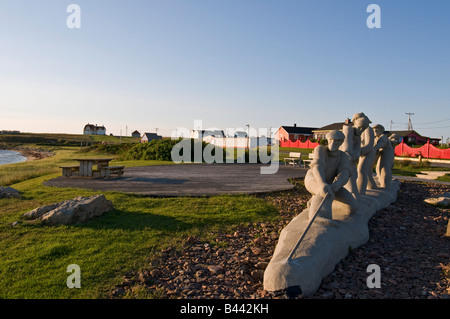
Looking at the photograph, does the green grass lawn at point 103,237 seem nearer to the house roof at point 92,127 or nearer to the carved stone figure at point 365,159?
the carved stone figure at point 365,159

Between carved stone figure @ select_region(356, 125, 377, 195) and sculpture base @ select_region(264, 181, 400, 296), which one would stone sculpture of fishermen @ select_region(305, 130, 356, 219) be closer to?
sculpture base @ select_region(264, 181, 400, 296)

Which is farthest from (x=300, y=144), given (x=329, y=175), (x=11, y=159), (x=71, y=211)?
(x=11, y=159)

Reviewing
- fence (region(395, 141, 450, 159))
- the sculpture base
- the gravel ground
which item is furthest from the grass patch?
the sculpture base

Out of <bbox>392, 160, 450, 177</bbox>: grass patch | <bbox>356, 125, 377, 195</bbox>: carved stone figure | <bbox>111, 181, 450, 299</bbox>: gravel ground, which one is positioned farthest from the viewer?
<bbox>392, 160, 450, 177</bbox>: grass patch

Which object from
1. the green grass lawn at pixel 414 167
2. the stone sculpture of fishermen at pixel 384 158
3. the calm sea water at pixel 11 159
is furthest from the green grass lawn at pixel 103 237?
the calm sea water at pixel 11 159

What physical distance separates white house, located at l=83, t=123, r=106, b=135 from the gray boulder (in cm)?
12627

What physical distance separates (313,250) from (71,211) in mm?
5123

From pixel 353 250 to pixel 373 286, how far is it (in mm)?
1224

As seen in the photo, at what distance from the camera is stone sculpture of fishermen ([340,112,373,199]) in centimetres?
700

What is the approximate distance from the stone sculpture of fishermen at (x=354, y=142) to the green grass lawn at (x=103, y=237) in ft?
6.50

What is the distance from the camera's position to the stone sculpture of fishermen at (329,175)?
5.34m

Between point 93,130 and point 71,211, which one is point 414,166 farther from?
point 93,130

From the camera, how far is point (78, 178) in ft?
42.6

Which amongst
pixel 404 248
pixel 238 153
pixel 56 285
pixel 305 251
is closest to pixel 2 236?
pixel 56 285
